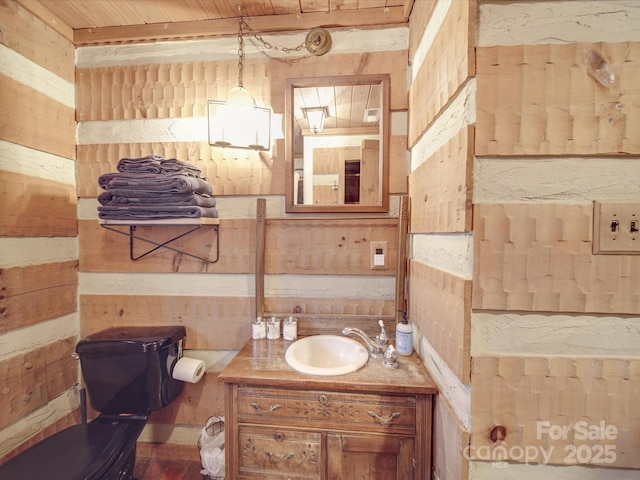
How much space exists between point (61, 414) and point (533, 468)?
6.92 feet

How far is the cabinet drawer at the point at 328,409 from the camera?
3.23ft

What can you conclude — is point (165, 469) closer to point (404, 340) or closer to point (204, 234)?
point (204, 234)

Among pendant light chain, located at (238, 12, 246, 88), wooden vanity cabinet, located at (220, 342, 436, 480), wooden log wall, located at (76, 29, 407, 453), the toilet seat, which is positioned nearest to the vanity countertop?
wooden vanity cabinet, located at (220, 342, 436, 480)

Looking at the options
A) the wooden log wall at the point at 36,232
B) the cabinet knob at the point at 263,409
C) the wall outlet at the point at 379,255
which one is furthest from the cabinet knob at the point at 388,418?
the wooden log wall at the point at 36,232

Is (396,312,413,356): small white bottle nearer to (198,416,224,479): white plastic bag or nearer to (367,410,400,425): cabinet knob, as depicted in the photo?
(367,410,400,425): cabinet knob

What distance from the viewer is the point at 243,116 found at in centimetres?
132

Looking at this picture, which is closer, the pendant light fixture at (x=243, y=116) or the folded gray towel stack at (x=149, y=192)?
the folded gray towel stack at (x=149, y=192)

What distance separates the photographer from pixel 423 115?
111cm

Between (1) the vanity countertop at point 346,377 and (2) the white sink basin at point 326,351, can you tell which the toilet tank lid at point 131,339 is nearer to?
(1) the vanity countertop at point 346,377

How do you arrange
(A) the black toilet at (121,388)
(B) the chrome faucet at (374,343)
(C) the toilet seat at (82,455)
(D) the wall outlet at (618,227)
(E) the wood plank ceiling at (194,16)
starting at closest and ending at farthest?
(D) the wall outlet at (618,227) → (C) the toilet seat at (82,455) → (A) the black toilet at (121,388) → (B) the chrome faucet at (374,343) → (E) the wood plank ceiling at (194,16)

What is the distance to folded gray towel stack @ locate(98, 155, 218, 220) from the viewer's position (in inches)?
48.3

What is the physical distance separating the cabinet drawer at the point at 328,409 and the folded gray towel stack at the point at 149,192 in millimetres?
848

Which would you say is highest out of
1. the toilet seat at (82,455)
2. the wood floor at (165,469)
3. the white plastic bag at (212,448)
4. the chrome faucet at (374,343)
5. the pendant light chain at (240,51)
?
the pendant light chain at (240,51)

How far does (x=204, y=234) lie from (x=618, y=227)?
1.61 metres
